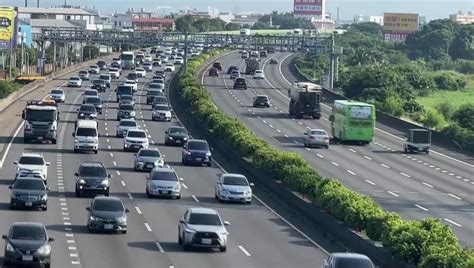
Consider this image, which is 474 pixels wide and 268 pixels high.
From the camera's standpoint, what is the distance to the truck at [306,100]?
101 meters

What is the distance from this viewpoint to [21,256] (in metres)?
34.5

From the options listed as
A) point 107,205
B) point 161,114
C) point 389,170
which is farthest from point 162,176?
point 161,114

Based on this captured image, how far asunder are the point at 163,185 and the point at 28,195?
7.45 meters

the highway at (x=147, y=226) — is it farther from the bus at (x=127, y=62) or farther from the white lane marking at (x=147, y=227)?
the bus at (x=127, y=62)

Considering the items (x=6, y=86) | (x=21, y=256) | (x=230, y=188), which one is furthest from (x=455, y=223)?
(x=6, y=86)

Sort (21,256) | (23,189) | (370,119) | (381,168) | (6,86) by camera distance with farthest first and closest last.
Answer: (6,86) < (370,119) < (381,168) < (23,189) < (21,256)

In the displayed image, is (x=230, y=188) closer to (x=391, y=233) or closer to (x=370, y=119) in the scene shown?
(x=391, y=233)

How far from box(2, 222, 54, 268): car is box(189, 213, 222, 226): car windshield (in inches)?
239

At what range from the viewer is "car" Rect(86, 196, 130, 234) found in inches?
1674

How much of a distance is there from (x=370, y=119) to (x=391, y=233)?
45.8m

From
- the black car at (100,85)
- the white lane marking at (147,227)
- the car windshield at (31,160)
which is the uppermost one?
the car windshield at (31,160)

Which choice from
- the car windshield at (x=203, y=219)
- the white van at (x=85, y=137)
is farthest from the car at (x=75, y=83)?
the car windshield at (x=203, y=219)

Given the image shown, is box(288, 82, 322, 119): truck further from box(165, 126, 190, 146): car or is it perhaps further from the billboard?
the billboard

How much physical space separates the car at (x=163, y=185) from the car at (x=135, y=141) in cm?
1830
